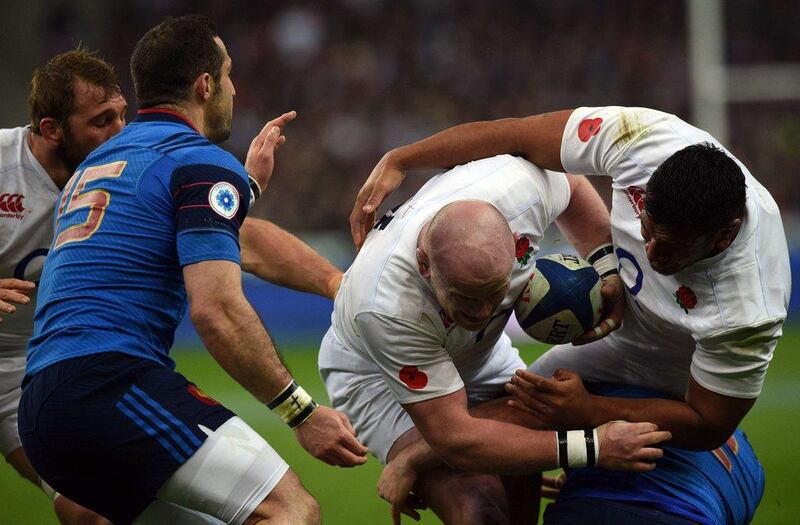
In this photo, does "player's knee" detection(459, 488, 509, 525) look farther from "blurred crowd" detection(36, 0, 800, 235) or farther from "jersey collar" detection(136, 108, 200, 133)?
"blurred crowd" detection(36, 0, 800, 235)

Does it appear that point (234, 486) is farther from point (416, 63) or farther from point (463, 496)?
point (416, 63)

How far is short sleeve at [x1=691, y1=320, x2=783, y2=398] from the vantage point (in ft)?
13.7

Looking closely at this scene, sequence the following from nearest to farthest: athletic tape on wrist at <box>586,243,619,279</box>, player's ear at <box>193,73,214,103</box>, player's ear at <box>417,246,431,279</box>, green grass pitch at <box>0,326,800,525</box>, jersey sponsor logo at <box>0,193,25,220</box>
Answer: player's ear at <box>417,246,431,279</box>, player's ear at <box>193,73,214,103</box>, athletic tape on wrist at <box>586,243,619,279</box>, jersey sponsor logo at <box>0,193,25,220</box>, green grass pitch at <box>0,326,800,525</box>

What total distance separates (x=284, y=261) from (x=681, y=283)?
2217 mm

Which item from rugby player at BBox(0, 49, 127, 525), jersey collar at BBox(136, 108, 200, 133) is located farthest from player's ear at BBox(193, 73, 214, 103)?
rugby player at BBox(0, 49, 127, 525)

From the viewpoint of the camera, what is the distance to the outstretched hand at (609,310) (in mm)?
4590

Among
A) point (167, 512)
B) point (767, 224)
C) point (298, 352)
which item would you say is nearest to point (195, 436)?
point (167, 512)

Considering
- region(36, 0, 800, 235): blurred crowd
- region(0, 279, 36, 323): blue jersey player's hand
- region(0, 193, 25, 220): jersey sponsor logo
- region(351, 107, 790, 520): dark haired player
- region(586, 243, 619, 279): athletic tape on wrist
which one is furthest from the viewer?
region(36, 0, 800, 235): blurred crowd

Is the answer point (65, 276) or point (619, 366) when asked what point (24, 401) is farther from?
point (619, 366)

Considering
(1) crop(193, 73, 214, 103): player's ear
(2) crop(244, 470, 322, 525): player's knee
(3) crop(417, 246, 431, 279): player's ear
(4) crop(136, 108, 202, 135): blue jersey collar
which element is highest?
(1) crop(193, 73, 214, 103): player's ear

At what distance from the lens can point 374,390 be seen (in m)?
5.08

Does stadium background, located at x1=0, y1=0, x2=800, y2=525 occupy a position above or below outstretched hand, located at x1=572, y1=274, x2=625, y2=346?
below

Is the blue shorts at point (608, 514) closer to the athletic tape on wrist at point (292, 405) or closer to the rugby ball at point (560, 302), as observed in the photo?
the rugby ball at point (560, 302)

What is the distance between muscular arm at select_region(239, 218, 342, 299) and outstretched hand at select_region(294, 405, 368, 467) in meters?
1.55
